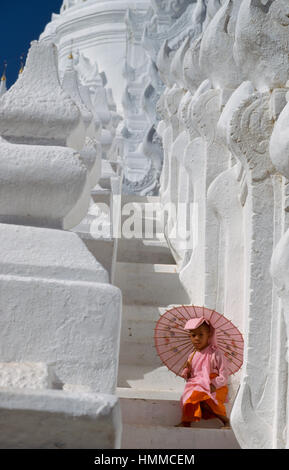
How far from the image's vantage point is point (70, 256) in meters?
2.57

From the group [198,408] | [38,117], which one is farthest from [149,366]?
[38,117]

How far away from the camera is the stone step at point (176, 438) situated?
4.29m

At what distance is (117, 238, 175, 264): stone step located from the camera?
734cm

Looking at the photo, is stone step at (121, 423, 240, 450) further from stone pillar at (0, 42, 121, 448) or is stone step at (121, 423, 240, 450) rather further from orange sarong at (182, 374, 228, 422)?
stone pillar at (0, 42, 121, 448)

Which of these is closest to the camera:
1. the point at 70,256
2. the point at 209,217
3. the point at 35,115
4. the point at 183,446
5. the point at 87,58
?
the point at 70,256

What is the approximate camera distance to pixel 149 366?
528cm

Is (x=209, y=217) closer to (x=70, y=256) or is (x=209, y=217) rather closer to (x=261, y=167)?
(x=261, y=167)

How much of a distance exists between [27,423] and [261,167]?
228cm

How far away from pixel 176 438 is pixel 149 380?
740 mm

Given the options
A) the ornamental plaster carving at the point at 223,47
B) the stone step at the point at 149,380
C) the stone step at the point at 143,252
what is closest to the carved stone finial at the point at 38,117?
the stone step at the point at 149,380

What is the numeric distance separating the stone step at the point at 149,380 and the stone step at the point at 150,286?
92 centimetres

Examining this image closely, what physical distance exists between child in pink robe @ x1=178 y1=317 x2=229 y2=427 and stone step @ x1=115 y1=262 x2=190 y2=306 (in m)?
1.36

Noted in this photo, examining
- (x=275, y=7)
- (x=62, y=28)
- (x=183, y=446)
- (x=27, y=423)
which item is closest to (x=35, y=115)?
(x=27, y=423)

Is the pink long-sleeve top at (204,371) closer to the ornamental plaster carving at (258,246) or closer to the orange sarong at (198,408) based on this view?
the orange sarong at (198,408)
